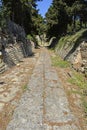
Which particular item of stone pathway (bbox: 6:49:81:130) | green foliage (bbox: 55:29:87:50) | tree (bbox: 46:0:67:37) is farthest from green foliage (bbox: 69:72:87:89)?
tree (bbox: 46:0:67:37)

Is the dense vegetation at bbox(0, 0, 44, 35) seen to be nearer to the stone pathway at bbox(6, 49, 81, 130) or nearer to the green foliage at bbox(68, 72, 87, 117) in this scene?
the green foliage at bbox(68, 72, 87, 117)

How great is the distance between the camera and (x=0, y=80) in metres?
11.6

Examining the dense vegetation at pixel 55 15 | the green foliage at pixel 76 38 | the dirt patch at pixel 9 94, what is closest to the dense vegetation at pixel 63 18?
the dense vegetation at pixel 55 15

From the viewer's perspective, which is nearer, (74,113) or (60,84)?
(74,113)

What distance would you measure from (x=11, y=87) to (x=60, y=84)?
2.49 metres

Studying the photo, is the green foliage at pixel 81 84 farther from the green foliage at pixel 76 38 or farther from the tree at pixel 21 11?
the tree at pixel 21 11

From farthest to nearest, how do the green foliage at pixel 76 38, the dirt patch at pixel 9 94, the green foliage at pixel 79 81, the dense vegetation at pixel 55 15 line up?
the dense vegetation at pixel 55 15 → the green foliage at pixel 76 38 → the green foliage at pixel 79 81 → the dirt patch at pixel 9 94

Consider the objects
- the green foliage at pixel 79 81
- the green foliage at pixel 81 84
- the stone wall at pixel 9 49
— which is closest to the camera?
the green foliage at pixel 81 84

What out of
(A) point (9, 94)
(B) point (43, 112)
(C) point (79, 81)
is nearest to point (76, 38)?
(C) point (79, 81)

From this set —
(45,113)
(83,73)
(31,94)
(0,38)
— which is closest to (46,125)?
(45,113)

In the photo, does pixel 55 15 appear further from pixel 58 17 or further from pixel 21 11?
pixel 21 11

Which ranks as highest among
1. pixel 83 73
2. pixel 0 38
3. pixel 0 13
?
pixel 0 13

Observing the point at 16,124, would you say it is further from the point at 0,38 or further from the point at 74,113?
the point at 0,38

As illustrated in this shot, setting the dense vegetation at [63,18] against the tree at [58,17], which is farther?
the tree at [58,17]
